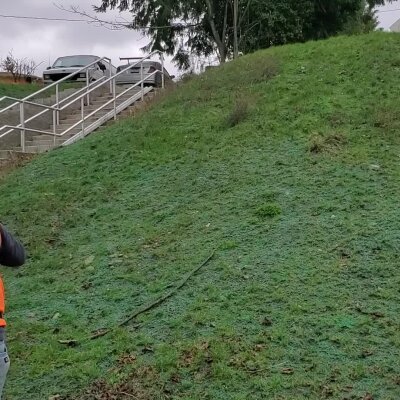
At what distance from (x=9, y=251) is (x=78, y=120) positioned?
1027 centimetres

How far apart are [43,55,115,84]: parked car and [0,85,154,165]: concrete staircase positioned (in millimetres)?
2808

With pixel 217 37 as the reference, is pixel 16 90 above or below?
below

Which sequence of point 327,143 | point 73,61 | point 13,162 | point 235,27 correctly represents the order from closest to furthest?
point 327,143
point 13,162
point 235,27
point 73,61

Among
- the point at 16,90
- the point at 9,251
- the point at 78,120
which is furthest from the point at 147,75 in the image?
the point at 9,251

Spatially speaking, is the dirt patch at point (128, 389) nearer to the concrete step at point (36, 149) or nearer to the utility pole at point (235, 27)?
the concrete step at point (36, 149)

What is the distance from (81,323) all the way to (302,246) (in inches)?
80.4

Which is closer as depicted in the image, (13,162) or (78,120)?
(13,162)

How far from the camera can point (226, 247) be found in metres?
5.80

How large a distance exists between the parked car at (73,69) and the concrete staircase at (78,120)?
111 inches

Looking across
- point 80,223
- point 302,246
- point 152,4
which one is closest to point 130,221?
point 80,223

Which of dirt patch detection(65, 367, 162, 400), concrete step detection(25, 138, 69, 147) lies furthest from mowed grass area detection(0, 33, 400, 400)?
concrete step detection(25, 138, 69, 147)

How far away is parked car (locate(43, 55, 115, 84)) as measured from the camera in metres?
17.9

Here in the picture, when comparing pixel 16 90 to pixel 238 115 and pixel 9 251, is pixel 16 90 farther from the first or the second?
pixel 9 251

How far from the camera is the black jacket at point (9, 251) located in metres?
2.86
